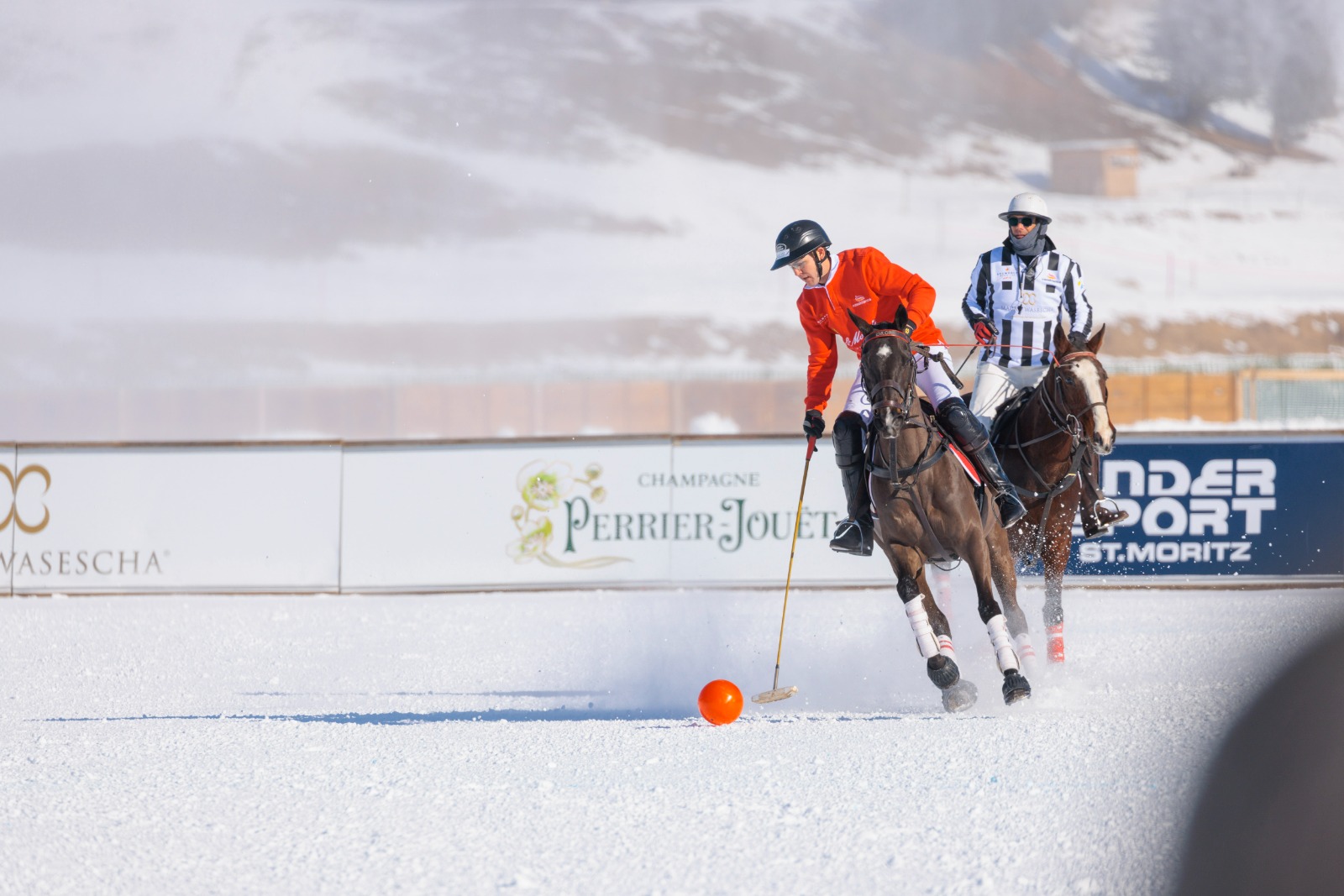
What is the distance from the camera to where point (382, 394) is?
32.9 meters

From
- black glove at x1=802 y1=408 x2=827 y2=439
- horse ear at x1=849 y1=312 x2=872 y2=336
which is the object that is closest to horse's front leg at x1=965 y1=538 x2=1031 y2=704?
black glove at x1=802 y1=408 x2=827 y2=439

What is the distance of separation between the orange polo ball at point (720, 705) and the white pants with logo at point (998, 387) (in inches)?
118

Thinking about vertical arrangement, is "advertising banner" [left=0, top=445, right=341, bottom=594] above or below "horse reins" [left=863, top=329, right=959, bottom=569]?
below

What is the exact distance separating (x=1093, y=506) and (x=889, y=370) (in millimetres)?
2630

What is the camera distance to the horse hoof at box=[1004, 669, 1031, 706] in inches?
273

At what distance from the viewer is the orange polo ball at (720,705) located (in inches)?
275

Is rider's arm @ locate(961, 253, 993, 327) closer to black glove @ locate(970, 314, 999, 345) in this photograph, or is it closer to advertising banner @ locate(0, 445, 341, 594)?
black glove @ locate(970, 314, 999, 345)

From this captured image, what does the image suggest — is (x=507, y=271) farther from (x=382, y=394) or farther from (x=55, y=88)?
(x=55, y=88)

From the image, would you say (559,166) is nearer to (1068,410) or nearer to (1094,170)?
(1094,170)

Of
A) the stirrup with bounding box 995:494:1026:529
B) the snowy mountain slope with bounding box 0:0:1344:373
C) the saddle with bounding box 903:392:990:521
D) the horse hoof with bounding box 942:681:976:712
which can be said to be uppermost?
the snowy mountain slope with bounding box 0:0:1344:373

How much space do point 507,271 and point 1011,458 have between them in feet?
101

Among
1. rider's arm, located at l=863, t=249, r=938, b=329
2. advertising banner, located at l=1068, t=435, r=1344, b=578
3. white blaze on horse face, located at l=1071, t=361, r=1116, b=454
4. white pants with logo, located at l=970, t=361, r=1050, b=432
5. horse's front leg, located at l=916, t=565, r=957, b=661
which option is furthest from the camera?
advertising banner, located at l=1068, t=435, r=1344, b=578

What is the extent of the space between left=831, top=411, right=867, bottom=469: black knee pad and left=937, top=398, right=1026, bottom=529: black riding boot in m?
0.44

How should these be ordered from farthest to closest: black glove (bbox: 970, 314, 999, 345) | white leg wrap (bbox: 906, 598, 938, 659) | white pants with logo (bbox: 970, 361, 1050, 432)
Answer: white pants with logo (bbox: 970, 361, 1050, 432), black glove (bbox: 970, 314, 999, 345), white leg wrap (bbox: 906, 598, 938, 659)
